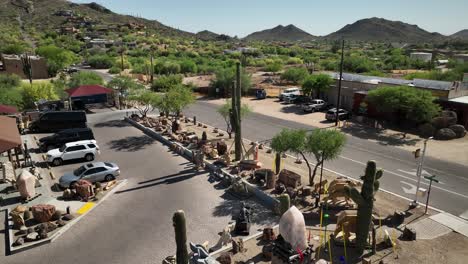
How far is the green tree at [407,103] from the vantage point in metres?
32.0

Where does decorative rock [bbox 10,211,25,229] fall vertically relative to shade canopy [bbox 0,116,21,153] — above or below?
below

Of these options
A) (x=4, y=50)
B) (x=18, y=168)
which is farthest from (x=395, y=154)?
(x=4, y=50)

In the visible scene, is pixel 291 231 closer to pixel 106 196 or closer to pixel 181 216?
pixel 181 216

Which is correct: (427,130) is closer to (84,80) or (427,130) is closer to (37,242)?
(37,242)

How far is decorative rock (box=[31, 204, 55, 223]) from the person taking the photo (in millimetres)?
16344

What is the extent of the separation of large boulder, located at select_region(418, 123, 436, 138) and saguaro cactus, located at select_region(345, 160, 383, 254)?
21.6 meters

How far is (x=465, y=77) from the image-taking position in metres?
40.5

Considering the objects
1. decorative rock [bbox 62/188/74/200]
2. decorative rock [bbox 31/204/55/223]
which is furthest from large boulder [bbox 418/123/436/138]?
decorative rock [bbox 31/204/55/223]

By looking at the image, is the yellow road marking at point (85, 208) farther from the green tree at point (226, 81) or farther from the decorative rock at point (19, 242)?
the green tree at point (226, 81)

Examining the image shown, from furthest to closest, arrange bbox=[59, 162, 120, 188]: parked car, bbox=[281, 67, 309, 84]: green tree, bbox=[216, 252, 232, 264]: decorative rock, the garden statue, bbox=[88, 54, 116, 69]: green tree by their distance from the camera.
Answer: bbox=[88, 54, 116, 69]: green tree → bbox=[281, 67, 309, 84]: green tree → bbox=[59, 162, 120, 188]: parked car → the garden statue → bbox=[216, 252, 232, 264]: decorative rock

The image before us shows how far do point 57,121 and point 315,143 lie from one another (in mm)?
24962

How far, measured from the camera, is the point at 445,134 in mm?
30828

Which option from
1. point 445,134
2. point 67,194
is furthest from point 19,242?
point 445,134

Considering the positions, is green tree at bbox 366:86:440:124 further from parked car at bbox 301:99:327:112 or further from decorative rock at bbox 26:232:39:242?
decorative rock at bbox 26:232:39:242
